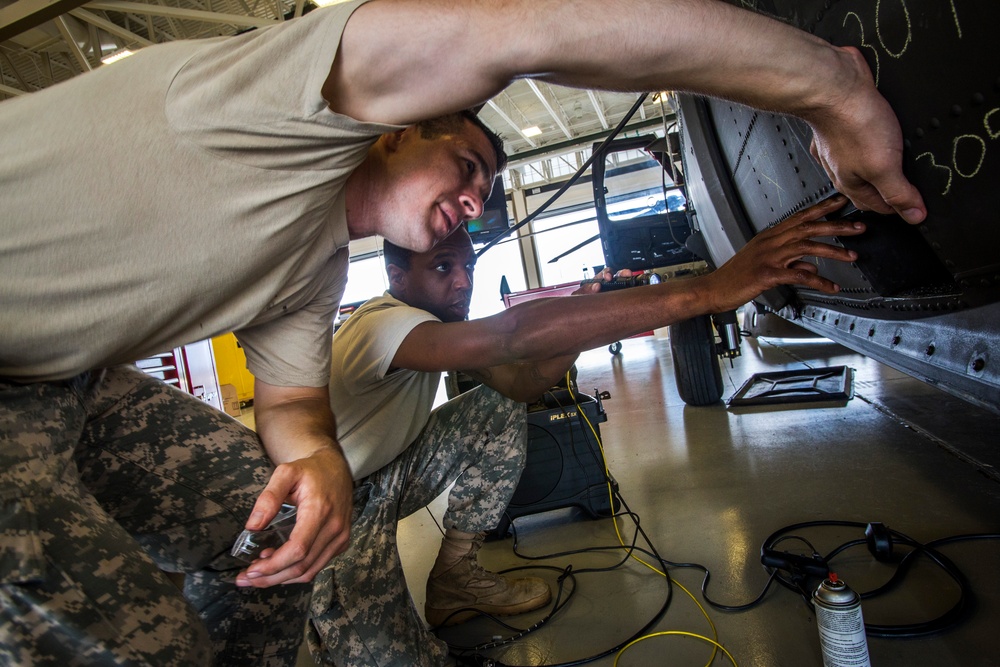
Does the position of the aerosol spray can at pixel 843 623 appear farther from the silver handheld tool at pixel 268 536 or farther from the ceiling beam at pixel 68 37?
the ceiling beam at pixel 68 37

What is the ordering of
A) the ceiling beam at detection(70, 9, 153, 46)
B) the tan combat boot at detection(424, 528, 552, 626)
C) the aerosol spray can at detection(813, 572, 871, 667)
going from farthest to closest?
1. the ceiling beam at detection(70, 9, 153, 46)
2. the tan combat boot at detection(424, 528, 552, 626)
3. the aerosol spray can at detection(813, 572, 871, 667)

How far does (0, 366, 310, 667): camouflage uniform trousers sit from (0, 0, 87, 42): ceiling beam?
18.2ft

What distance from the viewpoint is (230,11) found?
824 centimetres

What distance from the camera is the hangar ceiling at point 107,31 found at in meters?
5.32

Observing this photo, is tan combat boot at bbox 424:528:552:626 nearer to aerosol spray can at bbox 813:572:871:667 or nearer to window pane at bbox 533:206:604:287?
aerosol spray can at bbox 813:572:871:667

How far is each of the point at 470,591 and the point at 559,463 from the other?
24.2 inches

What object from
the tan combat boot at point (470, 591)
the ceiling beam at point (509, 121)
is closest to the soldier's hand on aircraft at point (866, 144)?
the tan combat boot at point (470, 591)

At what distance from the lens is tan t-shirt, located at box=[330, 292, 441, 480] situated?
5.11 ft

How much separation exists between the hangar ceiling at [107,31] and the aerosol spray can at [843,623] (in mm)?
4008

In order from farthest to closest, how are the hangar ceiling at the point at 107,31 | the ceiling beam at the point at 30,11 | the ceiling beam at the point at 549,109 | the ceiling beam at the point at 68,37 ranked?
the ceiling beam at the point at 549,109, the ceiling beam at the point at 68,37, the hangar ceiling at the point at 107,31, the ceiling beam at the point at 30,11

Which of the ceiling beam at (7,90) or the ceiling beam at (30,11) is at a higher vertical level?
the ceiling beam at (7,90)

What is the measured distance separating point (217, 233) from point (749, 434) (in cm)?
262

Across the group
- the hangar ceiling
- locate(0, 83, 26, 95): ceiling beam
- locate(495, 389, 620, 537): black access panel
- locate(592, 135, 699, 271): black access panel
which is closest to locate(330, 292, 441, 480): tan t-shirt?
locate(495, 389, 620, 537): black access panel

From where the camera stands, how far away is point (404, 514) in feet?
5.97
